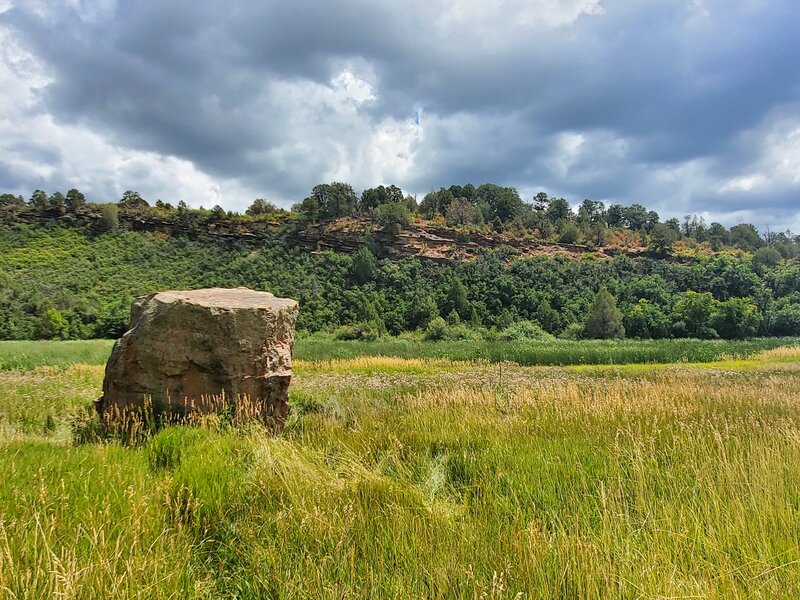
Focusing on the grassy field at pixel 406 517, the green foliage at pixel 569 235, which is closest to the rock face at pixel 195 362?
the grassy field at pixel 406 517

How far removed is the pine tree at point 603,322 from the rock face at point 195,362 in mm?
53273

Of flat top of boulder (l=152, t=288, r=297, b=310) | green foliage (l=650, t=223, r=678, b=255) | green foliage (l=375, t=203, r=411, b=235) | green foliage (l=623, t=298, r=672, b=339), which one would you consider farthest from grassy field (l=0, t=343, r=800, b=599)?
green foliage (l=650, t=223, r=678, b=255)

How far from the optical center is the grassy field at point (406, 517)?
7.64 feet

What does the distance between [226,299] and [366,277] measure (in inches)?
2226

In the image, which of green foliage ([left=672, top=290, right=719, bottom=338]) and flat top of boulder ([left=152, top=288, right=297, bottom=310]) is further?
green foliage ([left=672, top=290, right=719, bottom=338])

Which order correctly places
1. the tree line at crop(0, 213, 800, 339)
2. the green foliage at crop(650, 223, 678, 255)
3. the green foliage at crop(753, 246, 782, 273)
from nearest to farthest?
the tree line at crop(0, 213, 800, 339) < the green foliage at crop(753, 246, 782, 273) < the green foliage at crop(650, 223, 678, 255)

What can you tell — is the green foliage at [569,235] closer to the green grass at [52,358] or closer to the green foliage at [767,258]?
the green foliage at [767,258]

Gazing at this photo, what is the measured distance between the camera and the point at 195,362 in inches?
271

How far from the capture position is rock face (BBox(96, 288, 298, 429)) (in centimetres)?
674

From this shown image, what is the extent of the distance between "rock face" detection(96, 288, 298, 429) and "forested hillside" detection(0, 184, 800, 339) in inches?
1736

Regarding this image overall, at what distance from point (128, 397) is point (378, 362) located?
18498mm

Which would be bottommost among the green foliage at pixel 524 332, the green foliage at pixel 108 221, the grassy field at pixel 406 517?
the green foliage at pixel 524 332

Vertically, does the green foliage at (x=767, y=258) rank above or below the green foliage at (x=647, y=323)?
above

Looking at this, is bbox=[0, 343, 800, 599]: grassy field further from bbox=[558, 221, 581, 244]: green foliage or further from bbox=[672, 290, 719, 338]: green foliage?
bbox=[558, 221, 581, 244]: green foliage
